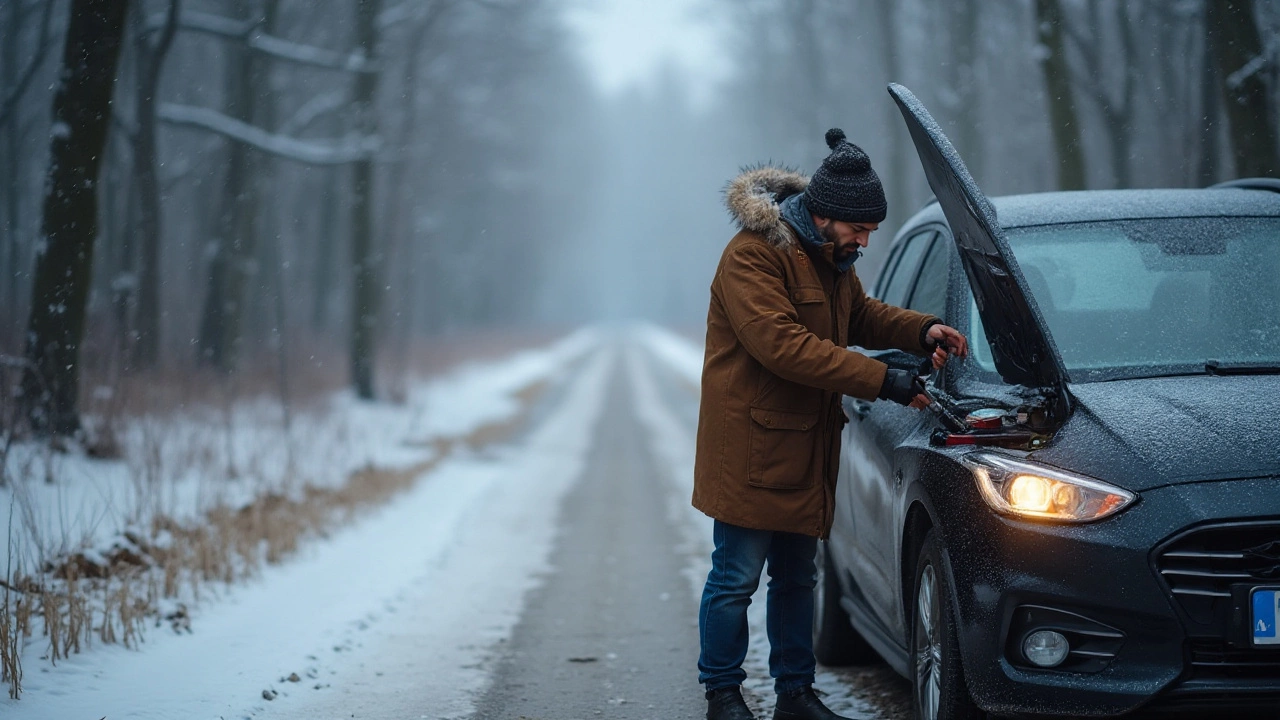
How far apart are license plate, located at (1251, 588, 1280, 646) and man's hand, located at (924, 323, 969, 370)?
1310 millimetres

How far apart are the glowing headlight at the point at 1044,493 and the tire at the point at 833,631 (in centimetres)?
223

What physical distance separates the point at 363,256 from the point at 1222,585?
61.3ft

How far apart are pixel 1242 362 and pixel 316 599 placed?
5093 millimetres

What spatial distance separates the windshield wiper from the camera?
12.5ft

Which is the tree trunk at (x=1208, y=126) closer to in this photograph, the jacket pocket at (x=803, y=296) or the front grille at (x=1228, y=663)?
the jacket pocket at (x=803, y=296)

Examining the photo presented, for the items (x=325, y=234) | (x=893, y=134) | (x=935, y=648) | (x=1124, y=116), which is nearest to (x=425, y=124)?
(x=325, y=234)

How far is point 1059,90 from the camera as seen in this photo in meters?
12.8

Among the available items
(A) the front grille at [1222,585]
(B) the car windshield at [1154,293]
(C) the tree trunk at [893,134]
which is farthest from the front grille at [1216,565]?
(C) the tree trunk at [893,134]

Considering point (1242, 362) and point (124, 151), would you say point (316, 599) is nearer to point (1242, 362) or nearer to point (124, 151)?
point (1242, 362)

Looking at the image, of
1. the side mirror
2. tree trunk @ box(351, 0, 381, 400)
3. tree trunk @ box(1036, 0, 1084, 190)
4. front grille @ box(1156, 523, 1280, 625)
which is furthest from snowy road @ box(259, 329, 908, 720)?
tree trunk @ box(351, 0, 381, 400)

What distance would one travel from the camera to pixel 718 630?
440 cm

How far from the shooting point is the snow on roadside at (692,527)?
202 inches

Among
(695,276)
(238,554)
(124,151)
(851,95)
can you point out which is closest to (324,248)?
(124,151)

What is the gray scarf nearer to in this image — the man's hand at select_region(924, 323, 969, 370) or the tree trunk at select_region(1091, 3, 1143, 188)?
the man's hand at select_region(924, 323, 969, 370)
